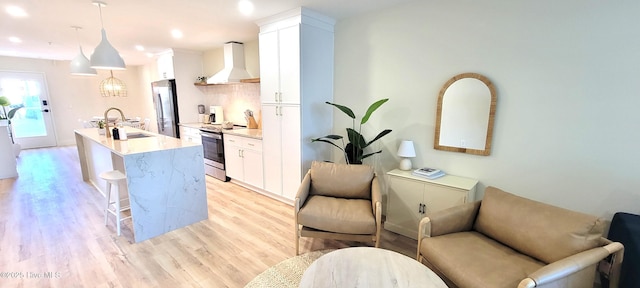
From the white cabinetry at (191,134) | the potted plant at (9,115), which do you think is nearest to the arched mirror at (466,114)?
the white cabinetry at (191,134)

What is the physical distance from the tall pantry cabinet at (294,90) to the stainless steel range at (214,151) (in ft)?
3.81

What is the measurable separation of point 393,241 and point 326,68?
84.9 inches

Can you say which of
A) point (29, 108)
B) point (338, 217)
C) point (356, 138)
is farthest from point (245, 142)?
point (29, 108)

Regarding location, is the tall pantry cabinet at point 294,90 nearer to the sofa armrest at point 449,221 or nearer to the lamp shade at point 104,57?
the lamp shade at point 104,57

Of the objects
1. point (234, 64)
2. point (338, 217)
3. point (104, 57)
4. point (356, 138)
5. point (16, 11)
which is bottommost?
point (338, 217)

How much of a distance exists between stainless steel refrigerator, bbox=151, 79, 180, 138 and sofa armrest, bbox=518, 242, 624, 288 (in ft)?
Result: 19.1

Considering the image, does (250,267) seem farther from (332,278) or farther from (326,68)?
(326,68)

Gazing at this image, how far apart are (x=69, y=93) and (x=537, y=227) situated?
10.2m

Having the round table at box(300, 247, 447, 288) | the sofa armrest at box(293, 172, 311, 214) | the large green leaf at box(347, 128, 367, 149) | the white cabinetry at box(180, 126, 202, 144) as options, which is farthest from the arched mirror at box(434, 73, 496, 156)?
the white cabinetry at box(180, 126, 202, 144)

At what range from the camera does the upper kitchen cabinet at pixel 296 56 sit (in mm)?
2963

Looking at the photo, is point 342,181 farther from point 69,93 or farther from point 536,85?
point 69,93

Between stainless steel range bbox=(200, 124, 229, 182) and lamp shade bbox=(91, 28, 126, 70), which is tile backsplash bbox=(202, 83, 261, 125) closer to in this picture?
stainless steel range bbox=(200, 124, 229, 182)

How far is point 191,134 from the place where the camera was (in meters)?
5.02

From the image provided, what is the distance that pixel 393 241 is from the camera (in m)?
2.58
